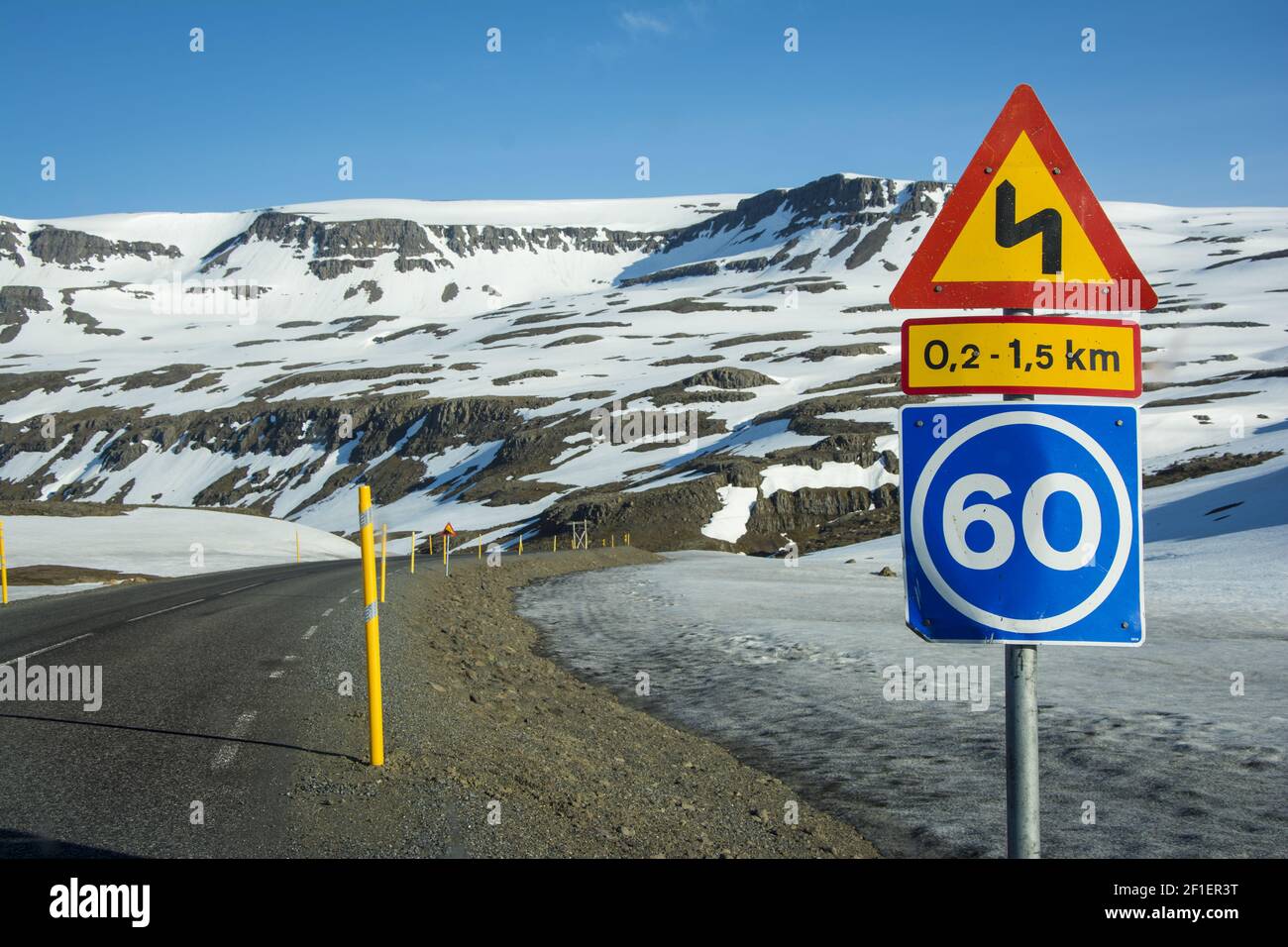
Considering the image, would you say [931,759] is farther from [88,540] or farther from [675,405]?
[675,405]

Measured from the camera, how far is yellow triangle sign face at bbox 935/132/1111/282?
3777 millimetres

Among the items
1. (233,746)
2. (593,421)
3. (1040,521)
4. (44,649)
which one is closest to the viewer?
(1040,521)

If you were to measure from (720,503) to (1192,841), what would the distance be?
2501 inches

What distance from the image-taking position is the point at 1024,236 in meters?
3.79

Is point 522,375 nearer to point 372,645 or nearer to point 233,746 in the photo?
point 233,746

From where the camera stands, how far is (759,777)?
965 cm

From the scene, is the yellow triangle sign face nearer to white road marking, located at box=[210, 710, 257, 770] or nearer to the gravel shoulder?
the gravel shoulder

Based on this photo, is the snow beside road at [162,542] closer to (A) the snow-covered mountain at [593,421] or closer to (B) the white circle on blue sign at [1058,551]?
(A) the snow-covered mountain at [593,421]

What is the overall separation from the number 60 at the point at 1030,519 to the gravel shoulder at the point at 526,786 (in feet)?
12.3

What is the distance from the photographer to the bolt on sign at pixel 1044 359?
352 cm

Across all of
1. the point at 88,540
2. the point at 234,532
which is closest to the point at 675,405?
the point at 234,532

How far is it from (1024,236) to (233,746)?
7.38 meters

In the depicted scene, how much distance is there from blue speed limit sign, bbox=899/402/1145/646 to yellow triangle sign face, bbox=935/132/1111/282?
638 millimetres

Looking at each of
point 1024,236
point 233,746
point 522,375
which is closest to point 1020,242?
point 1024,236
